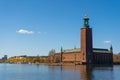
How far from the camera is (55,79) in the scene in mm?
42781

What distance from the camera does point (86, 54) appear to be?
119750 millimetres

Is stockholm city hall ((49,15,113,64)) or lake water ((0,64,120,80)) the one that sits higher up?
stockholm city hall ((49,15,113,64))

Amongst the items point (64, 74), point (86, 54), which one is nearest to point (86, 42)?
point (86, 54)

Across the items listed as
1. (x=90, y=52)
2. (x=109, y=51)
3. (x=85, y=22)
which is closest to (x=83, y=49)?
(x=90, y=52)

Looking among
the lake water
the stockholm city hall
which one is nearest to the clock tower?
the stockholm city hall

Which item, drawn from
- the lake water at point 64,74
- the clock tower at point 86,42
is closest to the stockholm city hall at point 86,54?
the clock tower at point 86,42

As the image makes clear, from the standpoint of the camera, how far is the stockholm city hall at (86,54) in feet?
395

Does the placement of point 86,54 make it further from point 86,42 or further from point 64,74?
point 64,74

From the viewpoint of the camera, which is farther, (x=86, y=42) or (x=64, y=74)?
(x=86, y=42)

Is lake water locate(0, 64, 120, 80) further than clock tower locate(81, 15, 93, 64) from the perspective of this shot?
No

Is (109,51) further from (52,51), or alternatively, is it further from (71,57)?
(52,51)

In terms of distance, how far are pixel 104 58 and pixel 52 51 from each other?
29.0 metres

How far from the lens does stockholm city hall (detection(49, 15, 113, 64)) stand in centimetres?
12025

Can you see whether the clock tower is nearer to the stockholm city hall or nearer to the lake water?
the stockholm city hall
